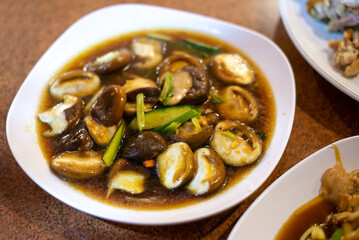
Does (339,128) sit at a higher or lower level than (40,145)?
lower

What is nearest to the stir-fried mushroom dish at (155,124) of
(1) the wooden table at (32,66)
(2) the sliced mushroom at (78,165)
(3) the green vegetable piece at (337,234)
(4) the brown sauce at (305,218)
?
(2) the sliced mushroom at (78,165)

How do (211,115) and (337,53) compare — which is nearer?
(211,115)

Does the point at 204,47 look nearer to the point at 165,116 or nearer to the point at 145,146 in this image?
the point at 165,116

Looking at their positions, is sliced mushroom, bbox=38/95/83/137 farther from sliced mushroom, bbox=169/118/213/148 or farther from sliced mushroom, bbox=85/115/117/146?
sliced mushroom, bbox=169/118/213/148

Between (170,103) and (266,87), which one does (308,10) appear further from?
(170,103)

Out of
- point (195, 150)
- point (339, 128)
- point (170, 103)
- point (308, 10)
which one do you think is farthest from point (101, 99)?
point (308, 10)

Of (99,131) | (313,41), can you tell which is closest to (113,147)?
(99,131)

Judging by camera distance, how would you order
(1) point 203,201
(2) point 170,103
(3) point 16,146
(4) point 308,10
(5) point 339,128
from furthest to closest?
1. (4) point 308,10
2. (5) point 339,128
3. (2) point 170,103
4. (3) point 16,146
5. (1) point 203,201

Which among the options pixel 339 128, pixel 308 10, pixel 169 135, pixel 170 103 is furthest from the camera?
pixel 308 10
